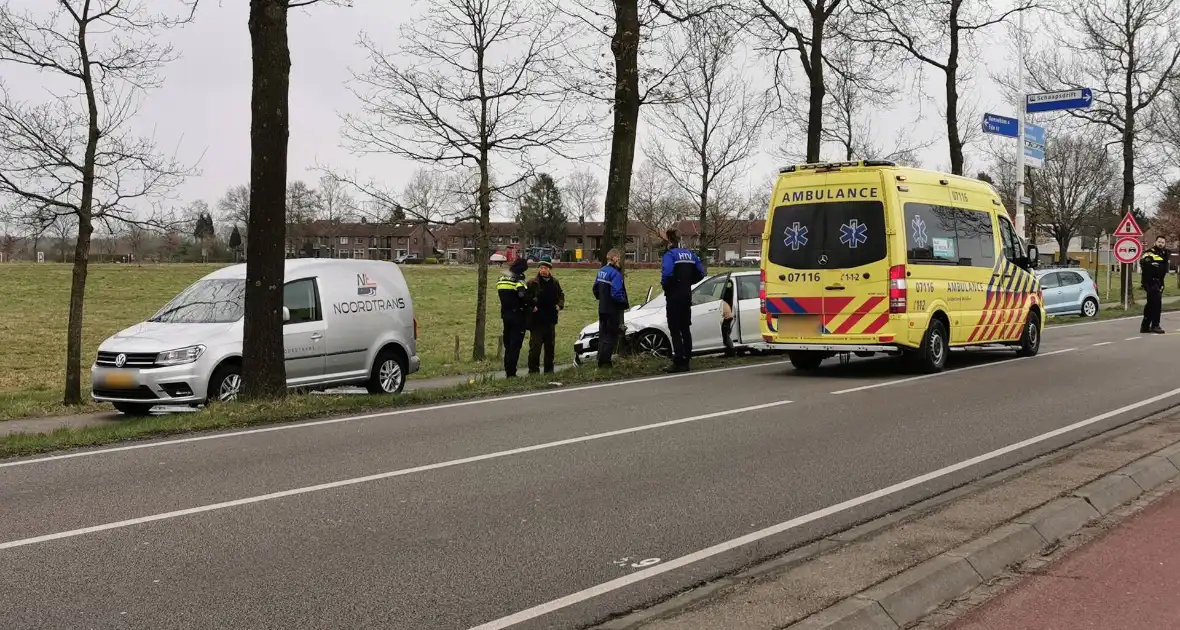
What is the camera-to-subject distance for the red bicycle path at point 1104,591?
179 inches

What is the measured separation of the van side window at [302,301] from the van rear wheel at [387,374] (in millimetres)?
1159

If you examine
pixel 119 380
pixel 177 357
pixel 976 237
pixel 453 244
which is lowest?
pixel 119 380

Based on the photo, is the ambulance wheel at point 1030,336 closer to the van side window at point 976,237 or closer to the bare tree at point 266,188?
the van side window at point 976,237

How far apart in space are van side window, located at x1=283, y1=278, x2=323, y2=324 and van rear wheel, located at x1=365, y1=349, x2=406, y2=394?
1.16 m

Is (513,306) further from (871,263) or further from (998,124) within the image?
(998,124)

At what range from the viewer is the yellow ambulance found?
43.9 feet

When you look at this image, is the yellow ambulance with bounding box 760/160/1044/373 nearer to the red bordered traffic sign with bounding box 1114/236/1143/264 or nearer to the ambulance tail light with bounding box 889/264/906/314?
the ambulance tail light with bounding box 889/264/906/314

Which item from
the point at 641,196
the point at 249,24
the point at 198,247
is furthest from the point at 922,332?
the point at 198,247

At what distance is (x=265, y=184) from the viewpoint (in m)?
10.8

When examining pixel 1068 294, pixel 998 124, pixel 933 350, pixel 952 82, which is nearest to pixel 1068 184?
pixel 1068 294

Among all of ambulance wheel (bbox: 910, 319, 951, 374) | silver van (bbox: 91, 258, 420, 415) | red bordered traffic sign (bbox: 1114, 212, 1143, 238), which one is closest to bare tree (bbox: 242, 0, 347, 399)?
silver van (bbox: 91, 258, 420, 415)

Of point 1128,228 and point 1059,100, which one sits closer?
point 1059,100

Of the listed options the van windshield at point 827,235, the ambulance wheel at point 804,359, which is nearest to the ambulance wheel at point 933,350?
the ambulance wheel at point 804,359

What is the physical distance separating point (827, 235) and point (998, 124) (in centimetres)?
1176
